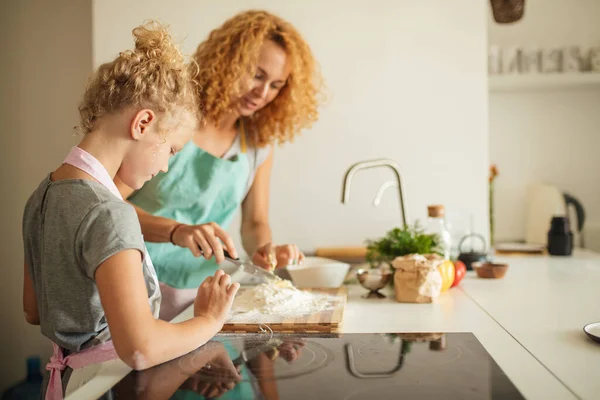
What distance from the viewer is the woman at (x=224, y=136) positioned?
1.62 meters

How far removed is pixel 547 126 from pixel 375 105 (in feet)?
3.65

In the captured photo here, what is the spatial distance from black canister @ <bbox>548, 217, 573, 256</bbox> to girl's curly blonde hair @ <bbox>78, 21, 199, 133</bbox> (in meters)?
1.71

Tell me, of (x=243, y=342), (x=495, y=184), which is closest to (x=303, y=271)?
(x=243, y=342)

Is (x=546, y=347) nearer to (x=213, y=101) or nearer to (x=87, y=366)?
(x=87, y=366)

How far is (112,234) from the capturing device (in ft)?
2.56

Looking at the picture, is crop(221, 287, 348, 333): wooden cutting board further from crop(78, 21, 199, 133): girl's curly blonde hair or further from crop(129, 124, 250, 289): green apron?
crop(129, 124, 250, 289): green apron

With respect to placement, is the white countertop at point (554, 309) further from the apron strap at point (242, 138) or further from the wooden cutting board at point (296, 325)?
the apron strap at point (242, 138)

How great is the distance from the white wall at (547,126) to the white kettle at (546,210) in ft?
0.32

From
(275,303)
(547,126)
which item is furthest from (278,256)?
(547,126)

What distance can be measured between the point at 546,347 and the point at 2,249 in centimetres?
251

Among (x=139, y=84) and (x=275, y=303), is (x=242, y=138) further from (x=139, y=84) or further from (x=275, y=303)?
(x=139, y=84)

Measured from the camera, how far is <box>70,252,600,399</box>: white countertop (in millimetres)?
803

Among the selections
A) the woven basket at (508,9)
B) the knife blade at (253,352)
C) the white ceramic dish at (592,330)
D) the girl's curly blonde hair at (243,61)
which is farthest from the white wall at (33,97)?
the white ceramic dish at (592,330)

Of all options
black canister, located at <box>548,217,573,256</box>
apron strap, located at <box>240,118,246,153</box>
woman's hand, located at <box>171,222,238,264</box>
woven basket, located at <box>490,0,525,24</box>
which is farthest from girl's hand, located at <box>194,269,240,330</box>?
black canister, located at <box>548,217,573,256</box>
